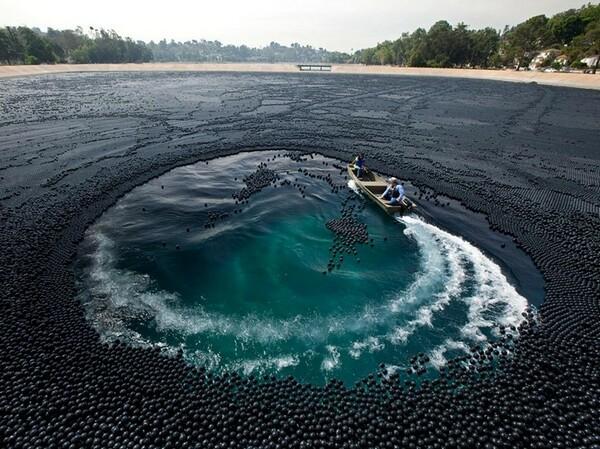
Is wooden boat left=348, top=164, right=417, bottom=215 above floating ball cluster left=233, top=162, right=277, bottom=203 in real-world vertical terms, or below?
→ above

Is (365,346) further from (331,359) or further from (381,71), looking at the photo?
(381,71)

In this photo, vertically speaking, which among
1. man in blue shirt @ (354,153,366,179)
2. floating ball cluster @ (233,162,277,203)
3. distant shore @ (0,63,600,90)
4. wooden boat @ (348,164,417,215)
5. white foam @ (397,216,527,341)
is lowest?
white foam @ (397,216,527,341)

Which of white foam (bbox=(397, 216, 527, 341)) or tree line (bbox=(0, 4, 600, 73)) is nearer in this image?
white foam (bbox=(397, 216, 527, 341))

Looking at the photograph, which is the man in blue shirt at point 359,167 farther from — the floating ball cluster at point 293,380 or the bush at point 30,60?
the bush at point 30,60

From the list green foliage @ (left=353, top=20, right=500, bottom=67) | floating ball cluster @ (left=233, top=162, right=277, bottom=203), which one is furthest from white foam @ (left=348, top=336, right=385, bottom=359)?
green foliage @ (left=353, top=20, right=500, bottom=67)

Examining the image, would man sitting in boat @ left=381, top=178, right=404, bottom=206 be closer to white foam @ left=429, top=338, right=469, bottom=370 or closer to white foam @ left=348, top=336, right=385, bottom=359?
white foam @ left=429, top=338, right=469, bottom=370

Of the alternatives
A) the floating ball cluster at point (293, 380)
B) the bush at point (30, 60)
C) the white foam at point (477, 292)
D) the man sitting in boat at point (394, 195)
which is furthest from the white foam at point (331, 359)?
the bush at point (30, 60)
